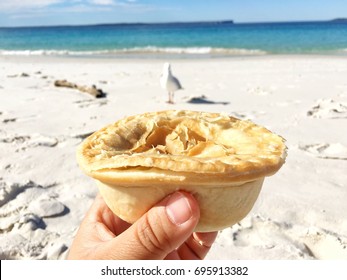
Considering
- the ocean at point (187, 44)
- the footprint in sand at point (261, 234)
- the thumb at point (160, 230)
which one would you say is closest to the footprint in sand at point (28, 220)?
the thumb at point (160, 230)

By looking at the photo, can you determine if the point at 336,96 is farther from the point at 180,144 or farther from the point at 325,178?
the point at 180,144

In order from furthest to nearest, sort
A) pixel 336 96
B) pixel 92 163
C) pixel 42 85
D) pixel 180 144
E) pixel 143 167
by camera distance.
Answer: pixel 42 85, pixel 336 96, pixel 180 144, pixel 92 163, pixel 143 167

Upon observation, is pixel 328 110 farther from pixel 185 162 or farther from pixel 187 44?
pixel 187 44

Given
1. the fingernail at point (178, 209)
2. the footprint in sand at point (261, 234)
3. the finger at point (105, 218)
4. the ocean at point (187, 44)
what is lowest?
the ocean at point (187, 44)

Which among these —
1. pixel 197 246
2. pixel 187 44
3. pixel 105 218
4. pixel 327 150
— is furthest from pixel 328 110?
pixel 187 44

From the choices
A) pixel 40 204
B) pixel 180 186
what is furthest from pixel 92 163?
pixel 40 204

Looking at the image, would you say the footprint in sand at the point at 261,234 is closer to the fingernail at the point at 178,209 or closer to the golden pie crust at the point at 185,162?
the golden pie crust at the point at 185,162
